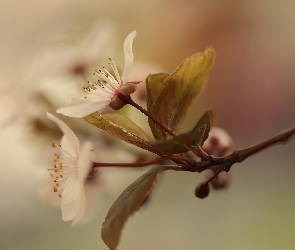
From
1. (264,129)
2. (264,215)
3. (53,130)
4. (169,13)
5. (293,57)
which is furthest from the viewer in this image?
(169,13)

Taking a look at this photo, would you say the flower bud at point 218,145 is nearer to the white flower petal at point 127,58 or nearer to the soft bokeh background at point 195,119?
the white flower petal at point 127,58

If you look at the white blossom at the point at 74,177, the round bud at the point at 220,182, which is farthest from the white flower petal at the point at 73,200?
the round bud at the point at 220,182

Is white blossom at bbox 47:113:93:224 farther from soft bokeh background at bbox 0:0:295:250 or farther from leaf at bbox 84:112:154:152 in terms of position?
soft bokeh background at bbox 0:0:295:250

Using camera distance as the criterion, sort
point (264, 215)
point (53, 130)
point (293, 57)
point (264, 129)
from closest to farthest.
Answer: point (53, 130), point (264, 215), point (264, 129), point (293, 57)

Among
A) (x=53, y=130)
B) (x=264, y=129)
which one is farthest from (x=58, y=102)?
(x=264, y=129)

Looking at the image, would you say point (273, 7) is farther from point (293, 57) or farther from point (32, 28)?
point (32, 28)

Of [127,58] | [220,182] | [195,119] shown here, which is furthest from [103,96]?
[195,119]


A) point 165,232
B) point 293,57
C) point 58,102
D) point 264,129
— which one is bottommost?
point 165,232
